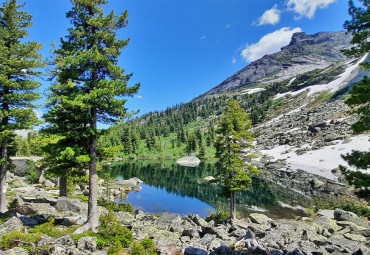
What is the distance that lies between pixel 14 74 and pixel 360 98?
22.1m

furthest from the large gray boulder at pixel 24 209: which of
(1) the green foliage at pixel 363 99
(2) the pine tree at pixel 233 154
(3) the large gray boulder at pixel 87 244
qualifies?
(1) the green foliage at pixel 363 99

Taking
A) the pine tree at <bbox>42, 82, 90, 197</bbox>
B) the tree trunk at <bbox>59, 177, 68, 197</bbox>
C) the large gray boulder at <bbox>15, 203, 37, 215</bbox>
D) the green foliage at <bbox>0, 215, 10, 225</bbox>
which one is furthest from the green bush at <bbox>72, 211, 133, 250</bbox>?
the tree trunk at <bbox>59, 177, 68, 197</bbox>

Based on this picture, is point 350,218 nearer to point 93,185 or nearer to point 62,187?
point 93,185

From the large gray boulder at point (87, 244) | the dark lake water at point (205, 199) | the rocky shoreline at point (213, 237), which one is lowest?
the dark lake water at point (205, 199)

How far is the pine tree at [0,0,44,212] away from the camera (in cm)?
1638

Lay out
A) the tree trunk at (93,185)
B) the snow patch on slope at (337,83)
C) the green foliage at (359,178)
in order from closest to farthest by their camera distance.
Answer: the green foliage at (359,178) < the tree trunk at (93,185) < the snow patch on slope at (337,83)

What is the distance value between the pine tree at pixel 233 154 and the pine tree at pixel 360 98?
14277 mm

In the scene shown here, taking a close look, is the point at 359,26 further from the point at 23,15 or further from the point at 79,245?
the point at 23,15

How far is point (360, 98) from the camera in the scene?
8.57 metres

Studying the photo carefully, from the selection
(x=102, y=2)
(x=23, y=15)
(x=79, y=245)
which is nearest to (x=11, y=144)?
(x=23, y=15)

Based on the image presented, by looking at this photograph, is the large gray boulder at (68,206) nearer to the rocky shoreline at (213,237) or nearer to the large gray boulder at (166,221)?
the rocky shoreline at (213,237)

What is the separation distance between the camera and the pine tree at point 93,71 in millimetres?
14250

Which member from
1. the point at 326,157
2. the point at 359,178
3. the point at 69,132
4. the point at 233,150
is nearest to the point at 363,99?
the point at 359,178

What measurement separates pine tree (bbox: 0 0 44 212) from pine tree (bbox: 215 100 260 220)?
17394 millimetres
